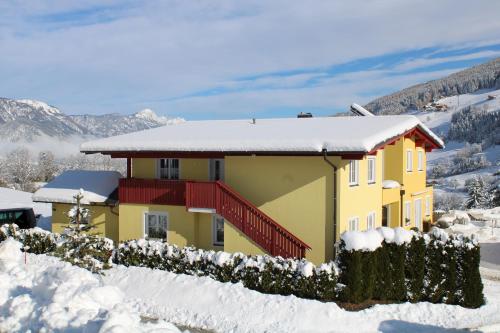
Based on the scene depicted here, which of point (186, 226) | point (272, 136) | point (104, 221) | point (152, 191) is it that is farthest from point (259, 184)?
point (104, 221)

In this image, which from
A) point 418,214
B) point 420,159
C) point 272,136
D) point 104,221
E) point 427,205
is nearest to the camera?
point 272,136

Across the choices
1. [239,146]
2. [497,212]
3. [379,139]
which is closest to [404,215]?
[379,139]

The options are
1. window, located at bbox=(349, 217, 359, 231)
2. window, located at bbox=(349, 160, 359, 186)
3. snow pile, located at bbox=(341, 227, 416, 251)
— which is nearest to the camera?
snow pile, located at bbox=(341, 227, 416, 251)

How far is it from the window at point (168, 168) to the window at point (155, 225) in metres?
2.09

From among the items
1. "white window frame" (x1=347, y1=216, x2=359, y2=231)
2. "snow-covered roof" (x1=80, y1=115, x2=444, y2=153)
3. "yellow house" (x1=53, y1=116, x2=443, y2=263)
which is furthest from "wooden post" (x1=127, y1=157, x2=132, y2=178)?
"white window frame" (x1=347, y1=216, x2=359, y2=231)

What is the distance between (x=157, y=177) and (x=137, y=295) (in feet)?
24.5

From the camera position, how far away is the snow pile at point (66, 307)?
8906 millimetres

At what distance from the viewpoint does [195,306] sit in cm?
1636

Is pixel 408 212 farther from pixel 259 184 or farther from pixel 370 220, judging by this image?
pixel 259 184

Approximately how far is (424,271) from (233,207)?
7.58 m

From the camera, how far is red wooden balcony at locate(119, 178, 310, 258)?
18895mm

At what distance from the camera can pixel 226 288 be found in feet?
55.6

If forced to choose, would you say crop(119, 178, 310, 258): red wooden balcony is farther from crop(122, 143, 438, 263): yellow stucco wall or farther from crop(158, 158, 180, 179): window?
crop(158, 158, 180, 179): window

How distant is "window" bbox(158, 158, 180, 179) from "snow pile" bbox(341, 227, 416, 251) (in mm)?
9920
